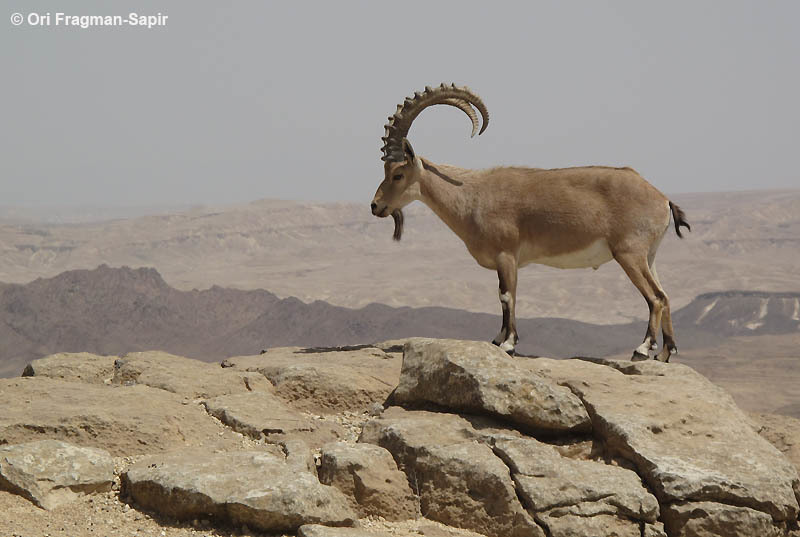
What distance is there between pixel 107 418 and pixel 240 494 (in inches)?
88.5

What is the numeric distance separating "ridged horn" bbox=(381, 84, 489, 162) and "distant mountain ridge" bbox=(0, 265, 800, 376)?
125 ft

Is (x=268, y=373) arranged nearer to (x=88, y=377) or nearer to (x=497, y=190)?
(x=88, y=377)

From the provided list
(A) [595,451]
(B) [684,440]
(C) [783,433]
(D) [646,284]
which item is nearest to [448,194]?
(D) [646,284]

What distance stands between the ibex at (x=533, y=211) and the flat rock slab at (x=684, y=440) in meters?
1.63

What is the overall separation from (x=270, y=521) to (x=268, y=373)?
407 centimetres

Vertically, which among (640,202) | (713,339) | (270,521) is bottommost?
(713,339)

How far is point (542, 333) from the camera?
54.2 meters

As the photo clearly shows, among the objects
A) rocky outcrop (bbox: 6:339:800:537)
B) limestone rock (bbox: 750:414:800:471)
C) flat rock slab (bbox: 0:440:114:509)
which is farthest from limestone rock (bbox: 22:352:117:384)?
limestone rock (bbox: 750:414:800:471)

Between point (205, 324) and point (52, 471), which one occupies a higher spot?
point (52, 471)

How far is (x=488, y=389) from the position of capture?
351 inches

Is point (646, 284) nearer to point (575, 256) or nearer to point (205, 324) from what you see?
point (575, 256)

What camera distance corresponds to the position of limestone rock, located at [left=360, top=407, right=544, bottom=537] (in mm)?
7766

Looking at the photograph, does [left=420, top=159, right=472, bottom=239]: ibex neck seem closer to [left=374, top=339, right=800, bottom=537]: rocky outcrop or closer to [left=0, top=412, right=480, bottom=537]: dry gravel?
[left=374, top=339, right=800, bottom=537]: rocky outcrop

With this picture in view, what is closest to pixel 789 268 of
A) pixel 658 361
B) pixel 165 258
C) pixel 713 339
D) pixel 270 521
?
pixel 713 339
